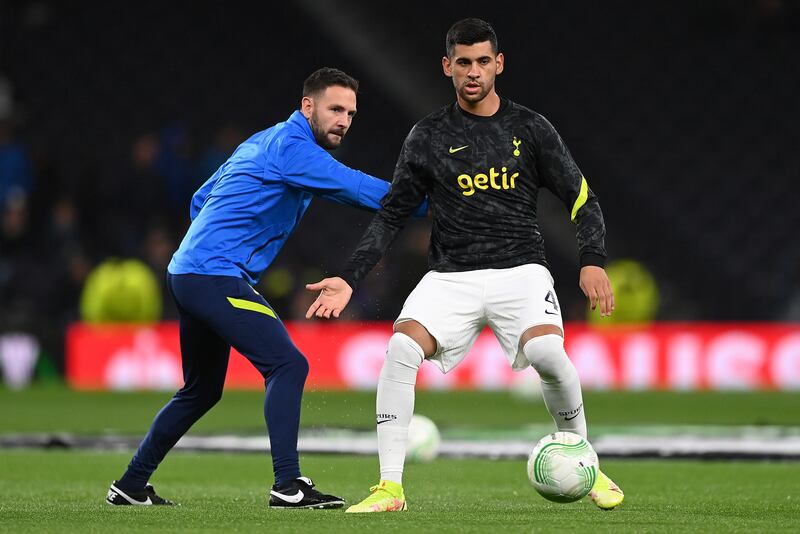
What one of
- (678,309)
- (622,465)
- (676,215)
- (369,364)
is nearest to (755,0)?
(676,215)

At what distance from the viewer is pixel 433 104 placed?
2159 cm

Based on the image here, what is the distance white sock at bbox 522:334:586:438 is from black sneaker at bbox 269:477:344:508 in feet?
3.23

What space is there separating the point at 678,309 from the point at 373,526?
556 inches

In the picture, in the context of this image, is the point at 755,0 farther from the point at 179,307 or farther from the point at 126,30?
the point at 179,307

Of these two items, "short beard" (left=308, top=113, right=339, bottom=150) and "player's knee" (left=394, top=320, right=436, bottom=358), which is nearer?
"player's knee" (left=394, top=320, right=436, bottom=358)

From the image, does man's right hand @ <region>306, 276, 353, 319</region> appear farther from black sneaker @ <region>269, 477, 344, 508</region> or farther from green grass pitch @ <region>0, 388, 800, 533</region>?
green grass pitch @ <region>0, 388, 800, 533</region>

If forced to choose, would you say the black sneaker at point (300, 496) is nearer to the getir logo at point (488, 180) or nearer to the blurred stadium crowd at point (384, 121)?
the getir logo at point (488, 180)

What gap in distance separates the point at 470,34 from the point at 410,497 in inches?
85.1

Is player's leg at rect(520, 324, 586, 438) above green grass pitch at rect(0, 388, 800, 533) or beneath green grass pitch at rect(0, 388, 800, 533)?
above

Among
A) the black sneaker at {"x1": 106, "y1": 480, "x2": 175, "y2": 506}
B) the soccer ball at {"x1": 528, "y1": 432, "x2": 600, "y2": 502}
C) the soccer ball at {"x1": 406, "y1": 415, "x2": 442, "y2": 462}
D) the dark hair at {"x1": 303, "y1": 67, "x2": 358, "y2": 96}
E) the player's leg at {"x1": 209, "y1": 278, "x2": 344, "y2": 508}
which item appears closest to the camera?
the soccer ball at {"x1": 528, "y1": 432, "x2": 600, "y2": 502}

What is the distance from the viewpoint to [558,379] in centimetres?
580

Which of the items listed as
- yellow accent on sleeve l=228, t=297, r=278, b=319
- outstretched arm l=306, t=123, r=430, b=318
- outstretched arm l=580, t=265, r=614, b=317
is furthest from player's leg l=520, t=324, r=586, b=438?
yellow accent on sleeve l=228, t=297, r=278, b=319

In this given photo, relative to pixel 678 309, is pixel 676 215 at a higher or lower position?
higher

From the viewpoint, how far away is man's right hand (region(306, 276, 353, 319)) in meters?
5.70
